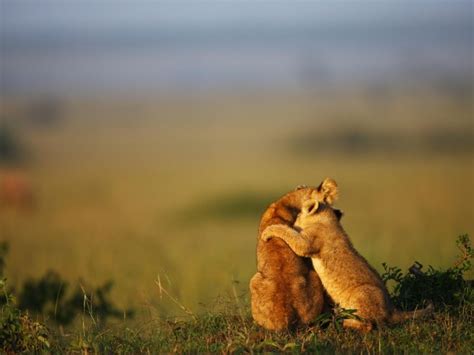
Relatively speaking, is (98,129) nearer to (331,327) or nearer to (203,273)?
(203,273)

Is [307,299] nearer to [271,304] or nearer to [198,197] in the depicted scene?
[271,304]

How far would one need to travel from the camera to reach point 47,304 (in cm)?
1236

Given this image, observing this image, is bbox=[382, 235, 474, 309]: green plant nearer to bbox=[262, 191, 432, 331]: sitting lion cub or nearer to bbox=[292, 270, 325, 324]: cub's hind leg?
bbox=[262, 191, 432, 331]: sitting lion cub

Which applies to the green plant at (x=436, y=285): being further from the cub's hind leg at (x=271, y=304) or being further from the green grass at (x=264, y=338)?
the cub's hind leg at (x=271, y=304)

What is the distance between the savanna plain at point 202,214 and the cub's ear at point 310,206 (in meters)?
0.84

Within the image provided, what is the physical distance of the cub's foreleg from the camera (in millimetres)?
7812

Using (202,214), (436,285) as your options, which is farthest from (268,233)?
(202,214)

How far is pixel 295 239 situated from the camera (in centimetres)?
782

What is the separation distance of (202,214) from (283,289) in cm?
2139

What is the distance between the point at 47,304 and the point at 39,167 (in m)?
36.0

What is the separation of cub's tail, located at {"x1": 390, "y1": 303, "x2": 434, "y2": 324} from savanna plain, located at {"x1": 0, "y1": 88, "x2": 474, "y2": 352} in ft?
0.26

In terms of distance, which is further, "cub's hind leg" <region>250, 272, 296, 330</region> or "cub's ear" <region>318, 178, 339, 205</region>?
"cub's ear" <region>318, 178, 339, 205</region>

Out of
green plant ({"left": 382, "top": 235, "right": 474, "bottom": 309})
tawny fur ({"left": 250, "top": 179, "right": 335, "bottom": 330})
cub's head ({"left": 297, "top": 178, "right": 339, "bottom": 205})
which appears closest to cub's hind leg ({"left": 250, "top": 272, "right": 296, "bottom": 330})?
tawny fur ({"left": 250, "top": 179, "right": 335, "bottom": 330})

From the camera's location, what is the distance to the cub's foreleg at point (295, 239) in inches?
308
